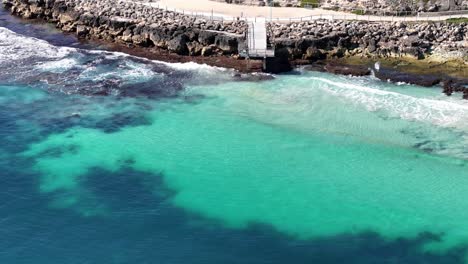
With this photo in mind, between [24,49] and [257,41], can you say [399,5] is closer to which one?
[257,41]

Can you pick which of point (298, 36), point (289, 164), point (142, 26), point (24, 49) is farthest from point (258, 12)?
point (289, 164)

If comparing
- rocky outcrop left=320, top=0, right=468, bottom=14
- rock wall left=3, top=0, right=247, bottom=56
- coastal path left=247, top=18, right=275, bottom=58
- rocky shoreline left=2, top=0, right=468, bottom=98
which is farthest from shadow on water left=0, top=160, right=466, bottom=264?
rocky outcrop left=320, top=0, right=468, bottom=14

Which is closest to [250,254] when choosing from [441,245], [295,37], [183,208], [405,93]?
[183,208]

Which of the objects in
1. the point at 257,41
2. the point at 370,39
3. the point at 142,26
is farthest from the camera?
the point at 142,26

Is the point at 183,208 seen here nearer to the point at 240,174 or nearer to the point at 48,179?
the point at 240,174

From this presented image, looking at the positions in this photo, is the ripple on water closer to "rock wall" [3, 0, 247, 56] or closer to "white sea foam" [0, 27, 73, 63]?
"rock wall" [3, 0, 247, 56]
